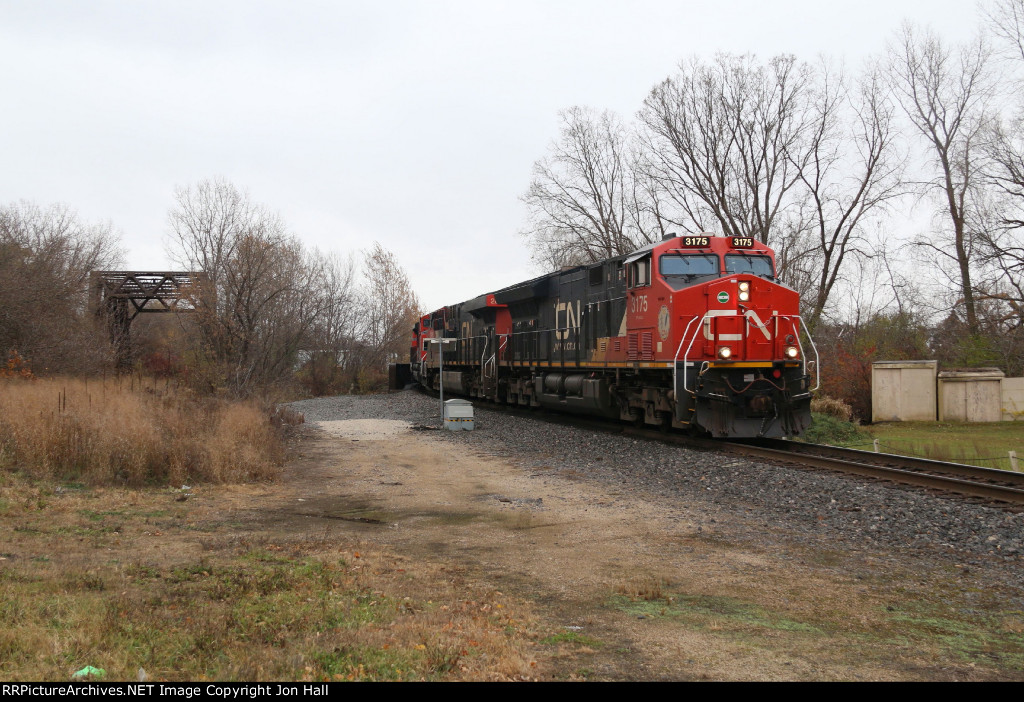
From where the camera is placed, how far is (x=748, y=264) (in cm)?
1405

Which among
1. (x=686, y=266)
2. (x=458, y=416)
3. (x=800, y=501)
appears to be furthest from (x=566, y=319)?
(x=800, y=501)

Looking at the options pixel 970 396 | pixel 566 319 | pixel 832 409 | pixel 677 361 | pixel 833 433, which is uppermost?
pixel 566 319

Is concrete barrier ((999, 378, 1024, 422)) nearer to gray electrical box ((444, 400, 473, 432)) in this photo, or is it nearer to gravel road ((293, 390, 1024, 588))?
gravel road ((293, 390, 1024, 588))

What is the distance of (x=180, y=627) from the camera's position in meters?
4.27

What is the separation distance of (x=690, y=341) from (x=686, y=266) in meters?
1.79

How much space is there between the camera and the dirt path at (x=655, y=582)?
4.18 metres

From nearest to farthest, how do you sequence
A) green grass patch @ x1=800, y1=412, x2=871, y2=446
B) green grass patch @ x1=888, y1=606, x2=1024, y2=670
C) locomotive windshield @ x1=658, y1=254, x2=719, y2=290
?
1. green grass patch @ x1=888, y1=606, x2=1024, y2=670
2. locomotive windshield @ x1=658, y1=254, x2=719, y2=290
3. green grass patch @ x1=800, y1=412, x2=871, y2=446

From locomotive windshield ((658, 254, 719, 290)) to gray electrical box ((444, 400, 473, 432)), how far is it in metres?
6.69

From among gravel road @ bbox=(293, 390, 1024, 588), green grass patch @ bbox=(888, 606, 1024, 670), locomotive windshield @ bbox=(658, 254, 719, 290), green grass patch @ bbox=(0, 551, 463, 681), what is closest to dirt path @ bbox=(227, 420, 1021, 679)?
green grass patch @ bbox=(888, 606, 1024, 670)

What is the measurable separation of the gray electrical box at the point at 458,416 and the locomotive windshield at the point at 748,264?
7.49 m

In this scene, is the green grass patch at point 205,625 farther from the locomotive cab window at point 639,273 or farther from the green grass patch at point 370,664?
the locomotive cab window at point 639,273

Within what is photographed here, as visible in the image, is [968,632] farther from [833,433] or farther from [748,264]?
[833,433]

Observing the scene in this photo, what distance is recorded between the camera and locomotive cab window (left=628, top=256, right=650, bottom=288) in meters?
14.4
